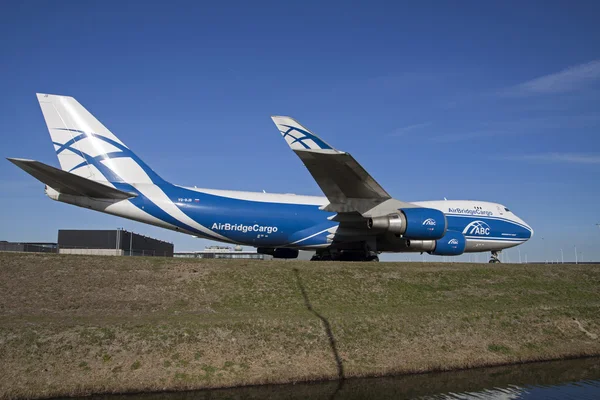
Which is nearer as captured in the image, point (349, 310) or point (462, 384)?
point (462, 384)

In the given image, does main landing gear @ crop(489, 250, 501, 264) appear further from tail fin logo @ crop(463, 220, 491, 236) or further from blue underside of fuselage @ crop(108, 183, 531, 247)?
blue underside of fuselage @ crop(108, 183, 531, 247)

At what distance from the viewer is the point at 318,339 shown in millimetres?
14602

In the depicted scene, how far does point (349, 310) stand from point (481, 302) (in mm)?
5718

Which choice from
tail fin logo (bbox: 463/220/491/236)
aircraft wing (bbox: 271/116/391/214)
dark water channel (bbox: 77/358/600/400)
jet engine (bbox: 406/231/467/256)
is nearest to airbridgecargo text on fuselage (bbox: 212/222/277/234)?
aircraft wing (bbox: 271/116/391/214)

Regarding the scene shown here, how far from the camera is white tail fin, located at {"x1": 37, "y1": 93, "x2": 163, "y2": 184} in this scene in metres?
22.4

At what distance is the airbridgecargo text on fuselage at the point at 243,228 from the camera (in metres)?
24.0

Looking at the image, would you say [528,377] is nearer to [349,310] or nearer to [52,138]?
[349,310]

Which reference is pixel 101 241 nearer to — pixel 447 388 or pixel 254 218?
pixel 254 218

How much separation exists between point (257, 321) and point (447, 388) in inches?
218

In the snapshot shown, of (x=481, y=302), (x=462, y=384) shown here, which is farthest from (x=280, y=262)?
(x=462, y=384)

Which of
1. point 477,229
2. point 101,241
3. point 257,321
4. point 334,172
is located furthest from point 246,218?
point 101,241

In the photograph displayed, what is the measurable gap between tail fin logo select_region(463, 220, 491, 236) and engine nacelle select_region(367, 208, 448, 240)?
4.98m

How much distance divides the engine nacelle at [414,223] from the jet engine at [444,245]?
5.71ft

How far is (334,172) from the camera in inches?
846
